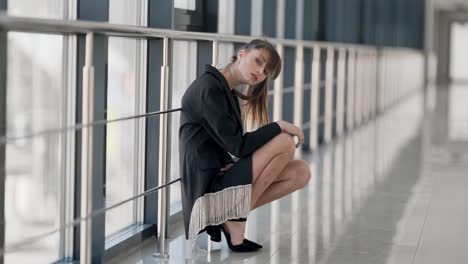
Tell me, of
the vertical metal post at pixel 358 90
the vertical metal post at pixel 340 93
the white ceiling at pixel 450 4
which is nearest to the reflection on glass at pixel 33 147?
the vertical metal post at pixel 340 93

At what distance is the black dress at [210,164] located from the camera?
6.88 feet

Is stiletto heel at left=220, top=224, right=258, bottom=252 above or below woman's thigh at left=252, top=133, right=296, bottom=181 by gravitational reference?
below

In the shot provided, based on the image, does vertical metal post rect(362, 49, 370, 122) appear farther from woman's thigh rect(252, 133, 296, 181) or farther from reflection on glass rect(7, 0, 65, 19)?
reflection on glass rect(7, 0, 65, 19)

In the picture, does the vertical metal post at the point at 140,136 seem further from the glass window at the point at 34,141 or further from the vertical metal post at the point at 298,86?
the vertical metal post at the point at 298,86

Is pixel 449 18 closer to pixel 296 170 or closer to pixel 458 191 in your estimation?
pixel 458 191

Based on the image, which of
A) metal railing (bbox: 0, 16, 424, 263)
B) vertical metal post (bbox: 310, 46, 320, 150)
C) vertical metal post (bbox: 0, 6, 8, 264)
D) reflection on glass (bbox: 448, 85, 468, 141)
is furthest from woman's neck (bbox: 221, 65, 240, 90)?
reflection on glass (bbox: 448, 85, 468, 141)

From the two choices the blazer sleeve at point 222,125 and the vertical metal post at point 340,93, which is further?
the vertical metal post at point 340,93

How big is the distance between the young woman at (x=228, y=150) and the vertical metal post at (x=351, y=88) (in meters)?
3.44

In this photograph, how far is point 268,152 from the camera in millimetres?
2127

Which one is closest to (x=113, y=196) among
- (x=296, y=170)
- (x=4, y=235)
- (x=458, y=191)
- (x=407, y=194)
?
(x=296, y=170)

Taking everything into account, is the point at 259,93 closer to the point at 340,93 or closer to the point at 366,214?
the point at 366,214

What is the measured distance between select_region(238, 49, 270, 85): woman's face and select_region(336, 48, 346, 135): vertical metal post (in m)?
3.08

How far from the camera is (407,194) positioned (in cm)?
325

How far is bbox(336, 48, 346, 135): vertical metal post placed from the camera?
17.1ft
